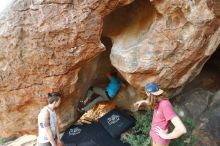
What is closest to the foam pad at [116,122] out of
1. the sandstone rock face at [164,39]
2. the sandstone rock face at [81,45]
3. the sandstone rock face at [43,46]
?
the sandstone rock face at [81,45]

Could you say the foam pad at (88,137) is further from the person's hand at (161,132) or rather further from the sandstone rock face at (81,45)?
→ the person's hand at (161,132)

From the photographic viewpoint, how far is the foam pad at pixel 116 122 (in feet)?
22.6

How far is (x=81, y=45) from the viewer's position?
594 cm

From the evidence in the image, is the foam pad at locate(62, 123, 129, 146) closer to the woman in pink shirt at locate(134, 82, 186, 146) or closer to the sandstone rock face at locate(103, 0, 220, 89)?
the sandstone rock face at locate(103, 0, 220, 89)

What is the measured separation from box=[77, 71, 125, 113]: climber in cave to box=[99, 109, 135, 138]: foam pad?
0.33m

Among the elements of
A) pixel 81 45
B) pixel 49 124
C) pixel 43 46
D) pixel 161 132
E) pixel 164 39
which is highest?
pixel 43 46

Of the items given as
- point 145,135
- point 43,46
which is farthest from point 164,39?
point 43,46

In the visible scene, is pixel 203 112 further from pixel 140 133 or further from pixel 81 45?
pixel 81 45

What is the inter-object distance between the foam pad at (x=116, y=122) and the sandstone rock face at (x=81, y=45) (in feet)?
2.04

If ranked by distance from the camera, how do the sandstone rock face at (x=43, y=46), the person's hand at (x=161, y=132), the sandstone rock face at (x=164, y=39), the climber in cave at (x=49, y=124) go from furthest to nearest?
the sandstone rock face at (x=164, y=39), the sandstone rock face at (x=43, y=46), the climber in cave at (x=49, y=124), the person's hand at (x=161, y=132)

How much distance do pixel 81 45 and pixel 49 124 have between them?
1274mm

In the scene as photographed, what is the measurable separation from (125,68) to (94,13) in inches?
46.0

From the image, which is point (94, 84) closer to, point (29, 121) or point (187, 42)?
point (29, 121)

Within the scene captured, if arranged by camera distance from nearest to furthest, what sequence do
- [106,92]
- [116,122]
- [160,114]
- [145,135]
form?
[160,114] → [145,135] → [116,122] → [106,92]
